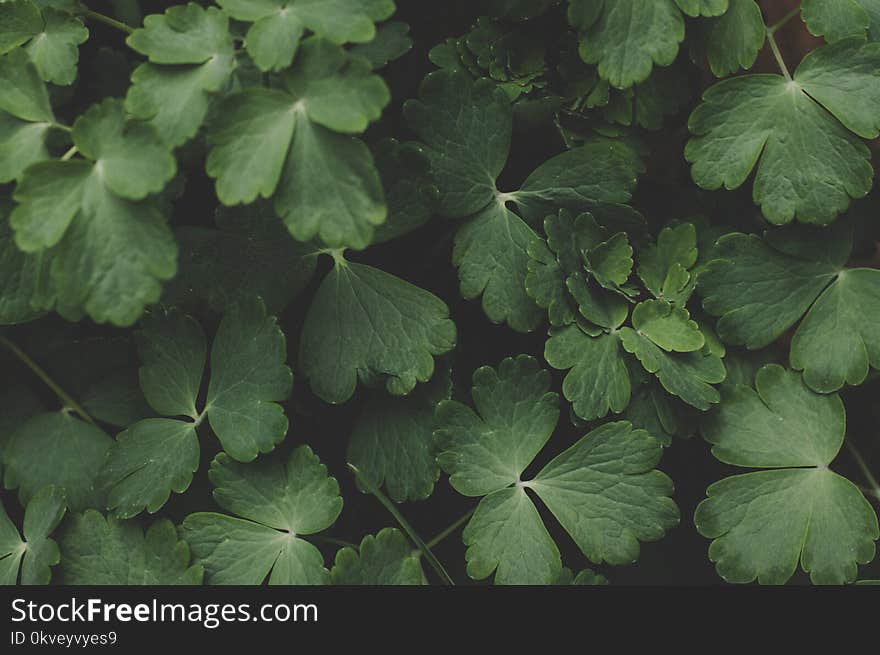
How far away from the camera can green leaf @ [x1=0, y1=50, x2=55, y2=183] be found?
1.00m

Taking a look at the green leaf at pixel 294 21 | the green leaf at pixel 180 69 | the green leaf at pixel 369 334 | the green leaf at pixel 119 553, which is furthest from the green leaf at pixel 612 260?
the green leaf at pixel 119 553

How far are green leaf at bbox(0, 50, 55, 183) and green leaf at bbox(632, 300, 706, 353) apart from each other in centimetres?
80

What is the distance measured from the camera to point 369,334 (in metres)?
1.17

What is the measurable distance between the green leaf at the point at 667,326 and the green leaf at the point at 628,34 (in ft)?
1.01

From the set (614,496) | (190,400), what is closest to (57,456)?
(190,400)

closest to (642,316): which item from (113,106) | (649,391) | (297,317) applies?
(649,391)

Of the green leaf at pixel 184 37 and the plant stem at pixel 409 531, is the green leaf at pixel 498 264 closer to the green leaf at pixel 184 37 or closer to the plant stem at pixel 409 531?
the plant stem at pixel 409 531

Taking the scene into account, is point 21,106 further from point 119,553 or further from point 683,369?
point 683,369

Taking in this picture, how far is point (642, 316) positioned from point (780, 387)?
9.6 inches

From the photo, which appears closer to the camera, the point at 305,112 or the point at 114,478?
the point at 305,112

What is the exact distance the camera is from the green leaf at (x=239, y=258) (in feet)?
3.83

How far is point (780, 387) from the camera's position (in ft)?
4.11

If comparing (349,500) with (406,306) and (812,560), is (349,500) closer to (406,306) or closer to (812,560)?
(406,306)

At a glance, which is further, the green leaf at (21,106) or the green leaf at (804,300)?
the green leaf at (804,300)
